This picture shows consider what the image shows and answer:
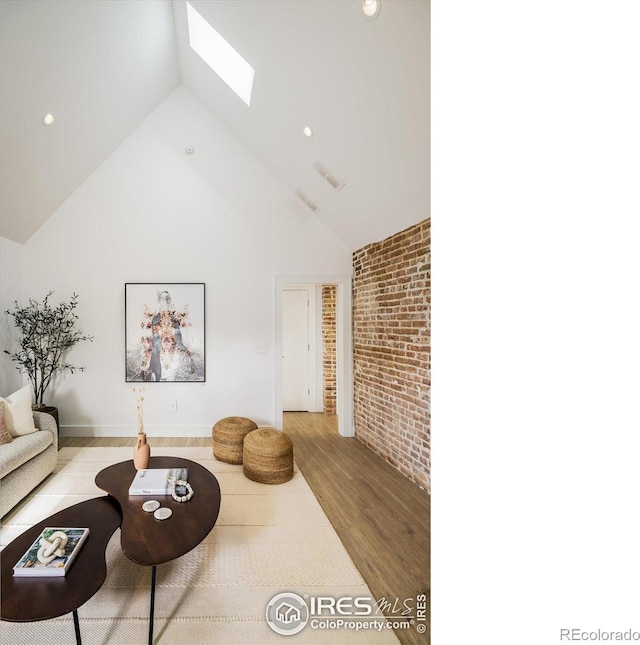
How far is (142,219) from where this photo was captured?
4.38 m

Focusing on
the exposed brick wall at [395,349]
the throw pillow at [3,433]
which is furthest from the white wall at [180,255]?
the throw pillow at [3,433]

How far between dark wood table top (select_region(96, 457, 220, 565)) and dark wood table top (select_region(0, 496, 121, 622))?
0.11m

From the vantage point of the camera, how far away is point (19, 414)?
3.01 m

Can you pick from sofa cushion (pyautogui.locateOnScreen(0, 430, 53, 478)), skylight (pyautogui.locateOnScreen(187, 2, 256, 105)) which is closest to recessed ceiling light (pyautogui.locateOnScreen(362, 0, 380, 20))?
skylight (pyautogui.locateOnScreen(187, 2, 256, 105))

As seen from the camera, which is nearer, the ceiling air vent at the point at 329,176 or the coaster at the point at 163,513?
the coaster at the point at 163,513

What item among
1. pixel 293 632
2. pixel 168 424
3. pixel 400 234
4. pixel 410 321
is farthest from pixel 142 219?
pixel 293 632

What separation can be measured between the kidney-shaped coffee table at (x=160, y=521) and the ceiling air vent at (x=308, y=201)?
3.02 metres

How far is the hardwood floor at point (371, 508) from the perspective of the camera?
6.36 ft

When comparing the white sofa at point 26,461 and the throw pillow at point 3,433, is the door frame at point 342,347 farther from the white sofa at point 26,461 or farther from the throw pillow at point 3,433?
the throw pillow at point 3,433

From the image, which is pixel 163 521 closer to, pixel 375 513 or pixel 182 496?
pixel 182 496

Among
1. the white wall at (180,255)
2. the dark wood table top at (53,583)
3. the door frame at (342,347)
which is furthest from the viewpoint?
the door frame at (342,347)

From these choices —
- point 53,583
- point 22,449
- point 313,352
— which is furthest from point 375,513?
point 313,352

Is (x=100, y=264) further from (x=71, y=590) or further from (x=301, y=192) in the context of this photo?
(x=71, y=590)
